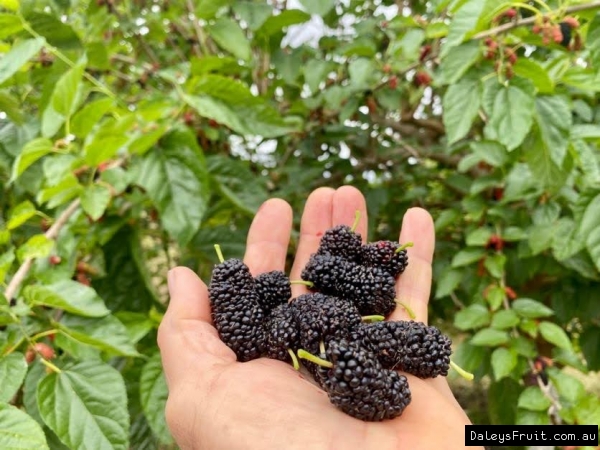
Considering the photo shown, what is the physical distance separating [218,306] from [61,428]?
11.3 inches

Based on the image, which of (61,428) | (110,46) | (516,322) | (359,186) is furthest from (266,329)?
(110,46)

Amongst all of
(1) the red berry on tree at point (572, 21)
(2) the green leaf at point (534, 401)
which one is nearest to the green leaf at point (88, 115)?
(1) the red berry on tree at point (572, 21)

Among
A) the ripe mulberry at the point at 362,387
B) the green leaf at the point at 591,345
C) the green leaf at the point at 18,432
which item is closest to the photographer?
the green leaf at the point at 18,432

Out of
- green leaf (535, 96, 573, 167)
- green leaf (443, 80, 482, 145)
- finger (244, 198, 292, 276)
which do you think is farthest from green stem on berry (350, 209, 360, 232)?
green leaf (535, 96, 573, 167)

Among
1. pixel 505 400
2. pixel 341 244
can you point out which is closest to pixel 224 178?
pixel 341 244

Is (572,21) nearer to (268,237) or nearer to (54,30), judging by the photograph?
(268,237)

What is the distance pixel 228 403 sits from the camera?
0.74 m

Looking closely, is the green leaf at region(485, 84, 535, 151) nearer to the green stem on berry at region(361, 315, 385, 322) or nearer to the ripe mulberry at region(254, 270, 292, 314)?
the green stem on berry at region(361, 315, 385, 322)

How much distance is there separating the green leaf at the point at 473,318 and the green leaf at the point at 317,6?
2.22 feet

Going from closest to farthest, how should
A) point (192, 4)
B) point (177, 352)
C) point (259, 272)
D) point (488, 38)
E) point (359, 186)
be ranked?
point (177, 352), point (488, 38), point (259, 272), point (192, 4), point (359, 186)

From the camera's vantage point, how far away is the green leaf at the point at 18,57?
0.94 metres

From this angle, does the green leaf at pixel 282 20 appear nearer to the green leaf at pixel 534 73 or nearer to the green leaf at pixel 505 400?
the green leaf at pixel 534 73

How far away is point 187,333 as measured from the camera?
0.87m

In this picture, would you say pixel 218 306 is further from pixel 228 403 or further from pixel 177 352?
pixel 228 403
